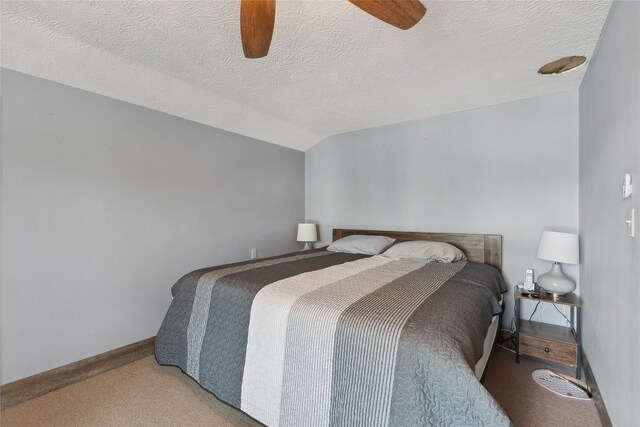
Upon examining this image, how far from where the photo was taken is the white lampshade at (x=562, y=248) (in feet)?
6.62

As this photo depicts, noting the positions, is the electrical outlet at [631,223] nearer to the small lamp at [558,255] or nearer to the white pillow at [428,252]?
the small lamp at [558,255]

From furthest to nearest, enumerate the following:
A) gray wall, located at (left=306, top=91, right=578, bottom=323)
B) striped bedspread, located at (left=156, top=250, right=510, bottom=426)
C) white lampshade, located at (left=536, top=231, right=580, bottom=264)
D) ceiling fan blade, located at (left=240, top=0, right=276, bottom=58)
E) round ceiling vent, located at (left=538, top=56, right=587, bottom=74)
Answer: gray wall, located at (left=306, top=91, right=578, bottom=323)
white lampshade, located at (left=536, top=231, right=580, bottom=264)
round ceiling vent, located at (left=538, top=56, right=587, bottom=74)
ceiling fan blade, located at (left=240, top=0, right=276, bottom=58)
striped bedspread, located at (left=156, top=250, right=510, bottom=426)

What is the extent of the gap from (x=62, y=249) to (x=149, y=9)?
1653mm

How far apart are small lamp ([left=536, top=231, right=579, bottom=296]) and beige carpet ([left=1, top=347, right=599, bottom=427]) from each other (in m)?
0.63

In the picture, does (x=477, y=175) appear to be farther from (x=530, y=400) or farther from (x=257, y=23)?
(x=257, y=23)

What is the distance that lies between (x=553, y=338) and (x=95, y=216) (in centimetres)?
350

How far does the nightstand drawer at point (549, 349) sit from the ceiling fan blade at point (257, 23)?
2.65 meters

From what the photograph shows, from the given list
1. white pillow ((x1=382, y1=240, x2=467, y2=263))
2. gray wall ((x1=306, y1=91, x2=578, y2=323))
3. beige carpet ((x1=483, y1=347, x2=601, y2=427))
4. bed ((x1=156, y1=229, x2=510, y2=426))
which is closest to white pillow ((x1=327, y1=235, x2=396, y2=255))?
white pillow ((x1=382, y1=240, x2=467, y2=263))

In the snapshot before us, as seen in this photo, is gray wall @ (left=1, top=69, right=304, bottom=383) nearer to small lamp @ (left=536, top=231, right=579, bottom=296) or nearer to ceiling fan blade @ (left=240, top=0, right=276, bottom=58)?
ceiling fan blade @ (left=240, top=0, right=276, bottom=58)

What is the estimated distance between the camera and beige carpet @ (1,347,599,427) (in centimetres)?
158

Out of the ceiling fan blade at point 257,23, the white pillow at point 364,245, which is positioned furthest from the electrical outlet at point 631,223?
the white pillow at point 364,245

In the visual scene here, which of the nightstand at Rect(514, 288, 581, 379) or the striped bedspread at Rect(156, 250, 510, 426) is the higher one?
the striped bedspread at Rect(156, 250, 510, 426)

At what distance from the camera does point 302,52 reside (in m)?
1.82

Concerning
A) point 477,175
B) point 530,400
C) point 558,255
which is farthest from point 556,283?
point 477,175
